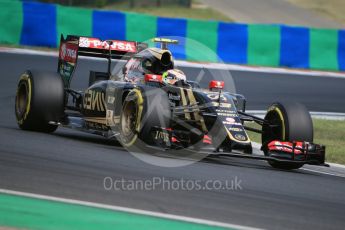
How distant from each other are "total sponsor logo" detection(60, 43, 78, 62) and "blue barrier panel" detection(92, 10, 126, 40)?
1328 cm

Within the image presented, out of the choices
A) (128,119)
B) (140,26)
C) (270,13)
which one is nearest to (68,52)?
(128,119)

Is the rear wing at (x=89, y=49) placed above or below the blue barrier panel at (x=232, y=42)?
below

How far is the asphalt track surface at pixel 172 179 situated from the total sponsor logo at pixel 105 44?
1419 mm

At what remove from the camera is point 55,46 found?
26516 mm

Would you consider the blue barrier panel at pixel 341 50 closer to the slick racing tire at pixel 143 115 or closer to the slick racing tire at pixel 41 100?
the slick racing tire at pixel 41 100

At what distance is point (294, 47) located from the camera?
27500mm

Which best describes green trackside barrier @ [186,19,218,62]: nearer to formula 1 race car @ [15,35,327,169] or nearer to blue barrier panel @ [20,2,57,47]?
blue barrier panel @ [20,2,57,47]

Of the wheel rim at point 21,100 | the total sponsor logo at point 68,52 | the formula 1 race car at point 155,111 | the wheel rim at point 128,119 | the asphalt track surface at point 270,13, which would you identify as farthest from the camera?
the asphalt track surface at point 270,13

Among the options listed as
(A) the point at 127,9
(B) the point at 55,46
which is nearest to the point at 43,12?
(B) the point at 55,46

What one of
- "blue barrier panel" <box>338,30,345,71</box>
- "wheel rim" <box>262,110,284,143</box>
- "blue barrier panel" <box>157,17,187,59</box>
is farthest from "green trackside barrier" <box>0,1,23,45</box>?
"wheel rim" <box>262,110,284,143</box>

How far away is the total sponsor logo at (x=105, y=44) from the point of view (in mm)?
13055

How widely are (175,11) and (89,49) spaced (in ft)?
89.5

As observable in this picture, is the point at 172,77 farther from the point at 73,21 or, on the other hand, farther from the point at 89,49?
the point at 73,21

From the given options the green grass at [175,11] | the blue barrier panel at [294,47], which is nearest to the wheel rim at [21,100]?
the blue barrier panel at [294,47]
